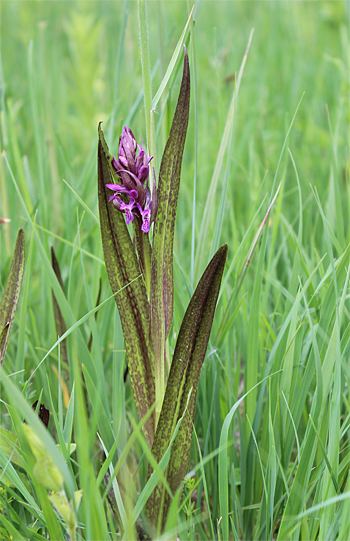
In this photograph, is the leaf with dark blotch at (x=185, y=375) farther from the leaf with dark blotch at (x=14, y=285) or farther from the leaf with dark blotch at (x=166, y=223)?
the leaf with dark blotch at (x=14, y=285)

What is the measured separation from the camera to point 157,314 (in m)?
0.53

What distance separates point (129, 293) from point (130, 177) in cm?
14

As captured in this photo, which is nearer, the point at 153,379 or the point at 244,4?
the point at 153,379

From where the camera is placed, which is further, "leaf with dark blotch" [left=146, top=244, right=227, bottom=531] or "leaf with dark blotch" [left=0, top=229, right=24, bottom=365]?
"leaf with dark blotch" [left=0, top=229, right=24, bottom=365]

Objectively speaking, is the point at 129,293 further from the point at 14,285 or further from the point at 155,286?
the point at 14,285

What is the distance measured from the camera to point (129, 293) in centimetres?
53

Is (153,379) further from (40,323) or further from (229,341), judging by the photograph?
(40,323)

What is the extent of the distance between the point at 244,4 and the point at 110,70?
229 centimetres

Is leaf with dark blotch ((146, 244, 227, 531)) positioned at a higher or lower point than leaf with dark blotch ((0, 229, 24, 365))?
lower

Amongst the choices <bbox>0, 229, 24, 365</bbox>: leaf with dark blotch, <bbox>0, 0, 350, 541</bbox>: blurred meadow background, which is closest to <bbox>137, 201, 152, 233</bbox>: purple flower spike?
<bbox>0, 0, 350, 541</bbox>: blurred meadow background

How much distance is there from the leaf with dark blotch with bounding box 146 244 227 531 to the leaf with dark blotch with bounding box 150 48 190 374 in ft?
0.10

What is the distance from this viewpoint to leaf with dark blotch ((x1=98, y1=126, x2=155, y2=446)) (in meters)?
0.51

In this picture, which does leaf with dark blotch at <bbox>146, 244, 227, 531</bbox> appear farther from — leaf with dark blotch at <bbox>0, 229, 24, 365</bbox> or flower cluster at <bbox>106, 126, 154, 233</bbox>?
leaf with dark blotch at <bbox>0, 229, 24, 365</bbox>

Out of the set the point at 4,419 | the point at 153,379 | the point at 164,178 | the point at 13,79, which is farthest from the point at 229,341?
the point at 13,79
